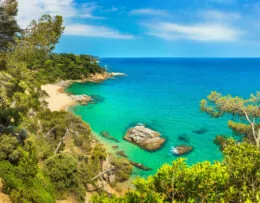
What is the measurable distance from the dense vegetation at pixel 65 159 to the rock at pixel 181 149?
840cm

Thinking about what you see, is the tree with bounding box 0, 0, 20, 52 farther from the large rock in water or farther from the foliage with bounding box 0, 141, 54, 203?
the large rock in water

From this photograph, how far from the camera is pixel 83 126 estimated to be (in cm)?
2397

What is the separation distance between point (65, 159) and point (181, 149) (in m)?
17.4

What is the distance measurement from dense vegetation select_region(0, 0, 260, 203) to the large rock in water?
715cm

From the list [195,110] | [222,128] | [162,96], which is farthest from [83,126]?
[162,96]

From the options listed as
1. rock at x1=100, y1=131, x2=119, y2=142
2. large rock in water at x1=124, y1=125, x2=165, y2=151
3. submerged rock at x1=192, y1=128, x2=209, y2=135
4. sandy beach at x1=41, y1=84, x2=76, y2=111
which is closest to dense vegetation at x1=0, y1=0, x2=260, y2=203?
large rock in water at x1=124, y1=125, x2=165, y2=151

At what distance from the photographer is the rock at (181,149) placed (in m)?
27.7

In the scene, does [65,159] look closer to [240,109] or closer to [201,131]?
[240,109]

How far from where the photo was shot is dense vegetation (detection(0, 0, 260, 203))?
22.1ft

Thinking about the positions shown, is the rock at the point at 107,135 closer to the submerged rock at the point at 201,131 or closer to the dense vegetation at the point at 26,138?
the dense vegetation at the point at 26,138

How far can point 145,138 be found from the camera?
1178 inches

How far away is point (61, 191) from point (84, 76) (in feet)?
231

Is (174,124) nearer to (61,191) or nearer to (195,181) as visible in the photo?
(61,191)

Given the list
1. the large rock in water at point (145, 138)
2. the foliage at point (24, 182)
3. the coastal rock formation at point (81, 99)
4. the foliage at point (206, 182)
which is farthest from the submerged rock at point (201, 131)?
the foliage at point (206, 182)
